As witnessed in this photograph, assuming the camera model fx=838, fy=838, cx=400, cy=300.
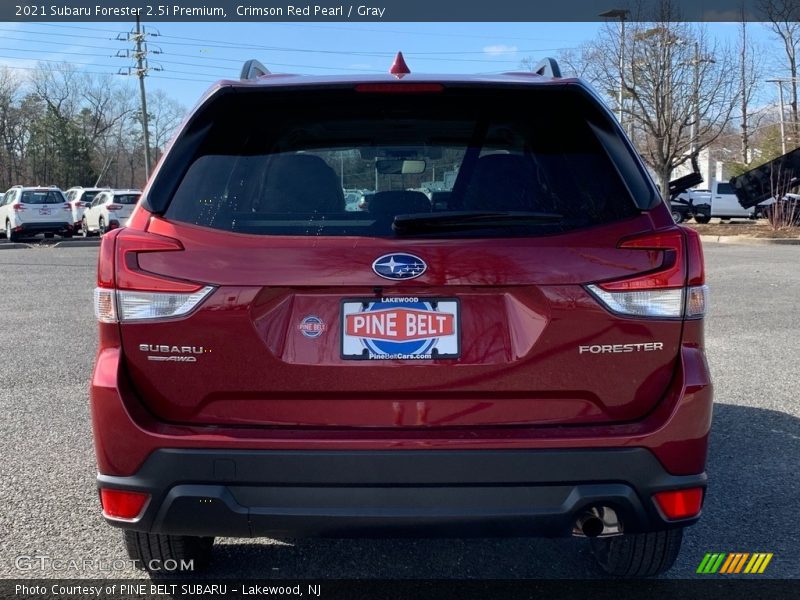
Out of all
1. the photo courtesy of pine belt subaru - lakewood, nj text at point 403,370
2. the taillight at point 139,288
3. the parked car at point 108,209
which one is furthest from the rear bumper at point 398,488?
the parked car at point 108,209

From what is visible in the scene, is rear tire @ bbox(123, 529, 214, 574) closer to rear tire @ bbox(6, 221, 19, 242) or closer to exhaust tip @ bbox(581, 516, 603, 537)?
exhaust tip @ bbox(581, 516, 603, 537)

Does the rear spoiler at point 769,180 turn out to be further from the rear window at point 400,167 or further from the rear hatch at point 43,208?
the rear window at point 400,167

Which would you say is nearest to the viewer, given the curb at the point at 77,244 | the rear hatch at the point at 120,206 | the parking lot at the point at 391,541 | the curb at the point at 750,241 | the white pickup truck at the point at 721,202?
the parking lot at the point at 391,541

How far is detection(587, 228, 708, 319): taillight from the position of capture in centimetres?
254

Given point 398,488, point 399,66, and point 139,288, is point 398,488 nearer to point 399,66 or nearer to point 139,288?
point 139,288

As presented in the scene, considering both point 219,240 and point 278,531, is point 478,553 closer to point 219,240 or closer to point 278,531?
point 278,531

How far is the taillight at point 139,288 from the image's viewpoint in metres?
2.54

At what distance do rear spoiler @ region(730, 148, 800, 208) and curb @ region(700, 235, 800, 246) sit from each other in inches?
143

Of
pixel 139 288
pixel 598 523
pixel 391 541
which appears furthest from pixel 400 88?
pixel 391 541

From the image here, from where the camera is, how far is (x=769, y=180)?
28250 millimetres

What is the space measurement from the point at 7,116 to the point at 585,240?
278 feet

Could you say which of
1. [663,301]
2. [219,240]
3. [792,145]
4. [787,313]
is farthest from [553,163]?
[792,145]

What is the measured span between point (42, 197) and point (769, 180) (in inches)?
→ 959

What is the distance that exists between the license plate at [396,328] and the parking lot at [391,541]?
1.23m
